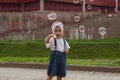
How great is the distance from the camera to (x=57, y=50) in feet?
34.8

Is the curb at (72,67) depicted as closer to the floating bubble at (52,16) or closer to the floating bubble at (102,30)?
the floating bubble at (102,30)

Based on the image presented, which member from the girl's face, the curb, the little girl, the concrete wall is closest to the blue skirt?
the little girl

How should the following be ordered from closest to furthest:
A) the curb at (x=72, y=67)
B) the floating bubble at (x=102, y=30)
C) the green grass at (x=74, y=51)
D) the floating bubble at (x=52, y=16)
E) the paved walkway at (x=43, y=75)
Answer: the paved walkway at (x=43, y=75) < the curb at (x=72, y=67) < the green grass at (x=74, y=51) < the floating bubble at (x=102, y=30) < the floating bubble at (x=52, y=16)

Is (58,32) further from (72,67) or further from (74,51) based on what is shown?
(74,51)

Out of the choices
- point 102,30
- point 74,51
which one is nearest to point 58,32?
point 74,51

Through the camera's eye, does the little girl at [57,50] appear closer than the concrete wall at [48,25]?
Yes

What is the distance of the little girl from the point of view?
1049 cm

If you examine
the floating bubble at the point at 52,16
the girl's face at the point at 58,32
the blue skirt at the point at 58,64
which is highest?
the floating bubble at the point at 52,16

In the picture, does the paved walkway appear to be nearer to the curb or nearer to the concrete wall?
the curb

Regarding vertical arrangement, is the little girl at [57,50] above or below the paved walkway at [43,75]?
above

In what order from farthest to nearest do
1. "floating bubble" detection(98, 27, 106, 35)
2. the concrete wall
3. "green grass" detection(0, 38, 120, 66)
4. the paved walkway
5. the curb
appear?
the concrete wall → "floating bubble" detection(98, 27, 106, 35) → "green grass" detection(0, 38, 120, 66) → the curb → the paved walkway

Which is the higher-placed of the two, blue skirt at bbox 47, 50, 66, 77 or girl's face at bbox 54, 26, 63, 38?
girl's face at bbox 54, 26, 63, 38

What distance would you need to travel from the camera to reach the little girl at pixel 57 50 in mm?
10492

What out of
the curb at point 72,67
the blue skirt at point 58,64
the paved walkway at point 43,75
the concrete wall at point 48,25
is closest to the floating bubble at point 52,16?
the concrete wall at point 48,25
